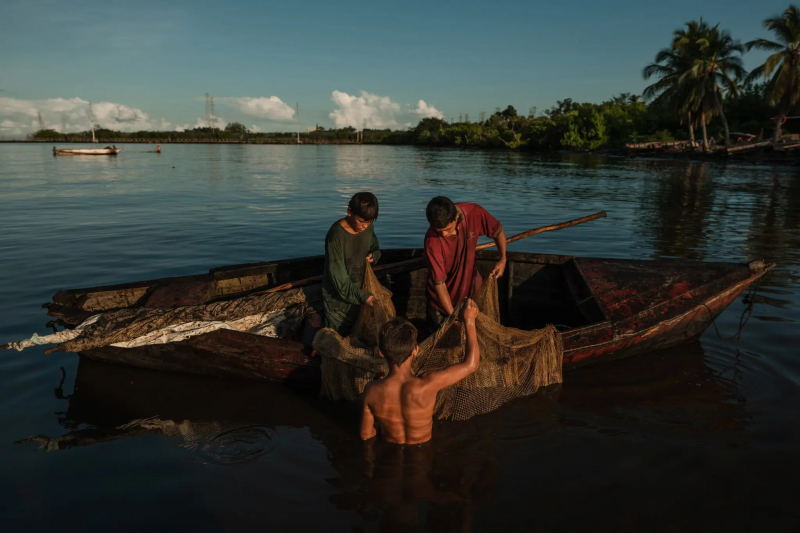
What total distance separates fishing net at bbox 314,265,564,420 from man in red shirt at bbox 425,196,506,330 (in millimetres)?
610

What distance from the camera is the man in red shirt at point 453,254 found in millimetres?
A: 5430

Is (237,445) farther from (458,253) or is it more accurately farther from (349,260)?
(458,253)

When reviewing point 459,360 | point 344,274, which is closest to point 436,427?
point 459,360

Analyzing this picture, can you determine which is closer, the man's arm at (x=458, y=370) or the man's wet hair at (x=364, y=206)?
the man's arm at (x=458, y=370)

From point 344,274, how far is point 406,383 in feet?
5.23

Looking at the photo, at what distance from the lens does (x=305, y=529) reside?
12.3 feet

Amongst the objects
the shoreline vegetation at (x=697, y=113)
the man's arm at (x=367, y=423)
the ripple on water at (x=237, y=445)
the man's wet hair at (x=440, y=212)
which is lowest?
the ripple on water at (x=237, y=445)

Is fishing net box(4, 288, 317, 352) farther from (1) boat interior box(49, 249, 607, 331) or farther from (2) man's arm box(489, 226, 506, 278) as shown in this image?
(2) man's arm box(489, 226, 506, 278)

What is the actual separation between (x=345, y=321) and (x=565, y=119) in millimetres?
76024

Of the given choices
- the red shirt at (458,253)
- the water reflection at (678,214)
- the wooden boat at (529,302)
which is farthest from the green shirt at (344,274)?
the water reflection at (678,214)

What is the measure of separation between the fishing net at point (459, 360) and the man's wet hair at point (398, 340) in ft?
2.75

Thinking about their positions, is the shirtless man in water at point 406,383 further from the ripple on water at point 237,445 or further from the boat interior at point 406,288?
the boat interior at point 406,288

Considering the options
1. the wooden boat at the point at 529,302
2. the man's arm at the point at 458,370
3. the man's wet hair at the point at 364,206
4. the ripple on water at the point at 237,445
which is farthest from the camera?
the wooden boat at the point at 529,302

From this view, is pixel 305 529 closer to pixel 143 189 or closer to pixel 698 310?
pixel 698 310
